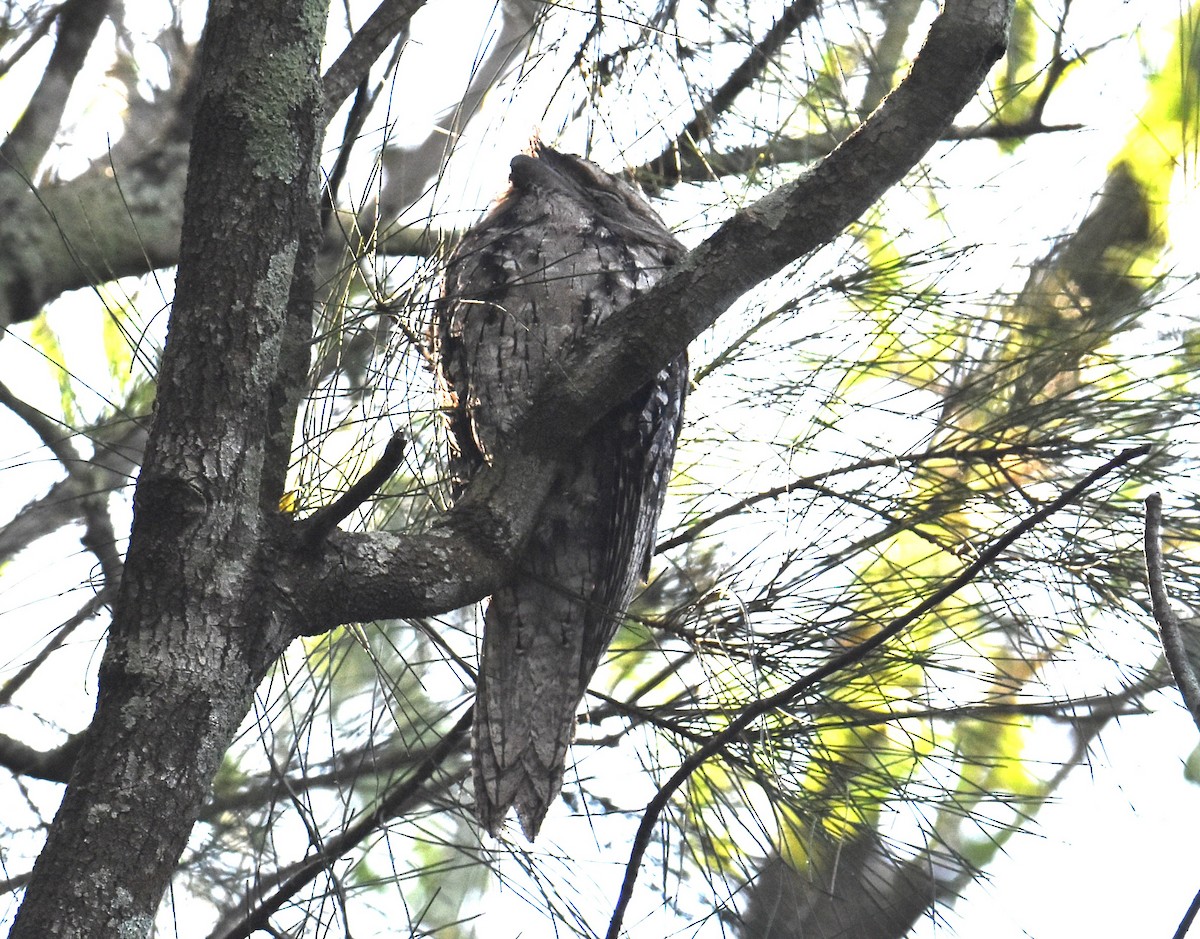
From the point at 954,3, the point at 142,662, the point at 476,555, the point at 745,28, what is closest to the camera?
the point at 142,662

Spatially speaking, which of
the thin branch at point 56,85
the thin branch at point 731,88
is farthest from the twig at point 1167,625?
the thin branch at point 56,85

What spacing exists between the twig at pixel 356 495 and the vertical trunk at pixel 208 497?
0.05 metres

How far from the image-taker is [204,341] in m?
1.09

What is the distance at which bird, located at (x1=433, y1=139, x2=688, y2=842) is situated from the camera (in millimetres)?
1521

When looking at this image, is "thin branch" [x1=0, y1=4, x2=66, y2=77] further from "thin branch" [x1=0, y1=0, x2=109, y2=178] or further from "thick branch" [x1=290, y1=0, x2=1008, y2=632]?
"thick branch" [x1=290, y1=0, x2=1008, y2=632]

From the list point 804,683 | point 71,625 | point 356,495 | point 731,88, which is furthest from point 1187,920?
point 731,88

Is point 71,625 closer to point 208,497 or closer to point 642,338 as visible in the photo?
point 208,497

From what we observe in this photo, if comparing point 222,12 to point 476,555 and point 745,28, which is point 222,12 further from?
point 745,28

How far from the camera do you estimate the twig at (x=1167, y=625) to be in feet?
2.45

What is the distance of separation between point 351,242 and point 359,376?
23 cm

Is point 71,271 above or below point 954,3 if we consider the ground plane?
above

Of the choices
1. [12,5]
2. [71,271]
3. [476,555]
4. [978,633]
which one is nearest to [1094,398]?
[978,633]

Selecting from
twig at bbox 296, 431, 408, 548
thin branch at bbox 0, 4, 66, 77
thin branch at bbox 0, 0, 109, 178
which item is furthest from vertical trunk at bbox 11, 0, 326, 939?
thin branch at bbox 0, 4, 66, 77

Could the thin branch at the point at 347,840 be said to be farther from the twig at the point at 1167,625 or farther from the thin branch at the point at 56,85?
the thin branch at the point at 56,85
